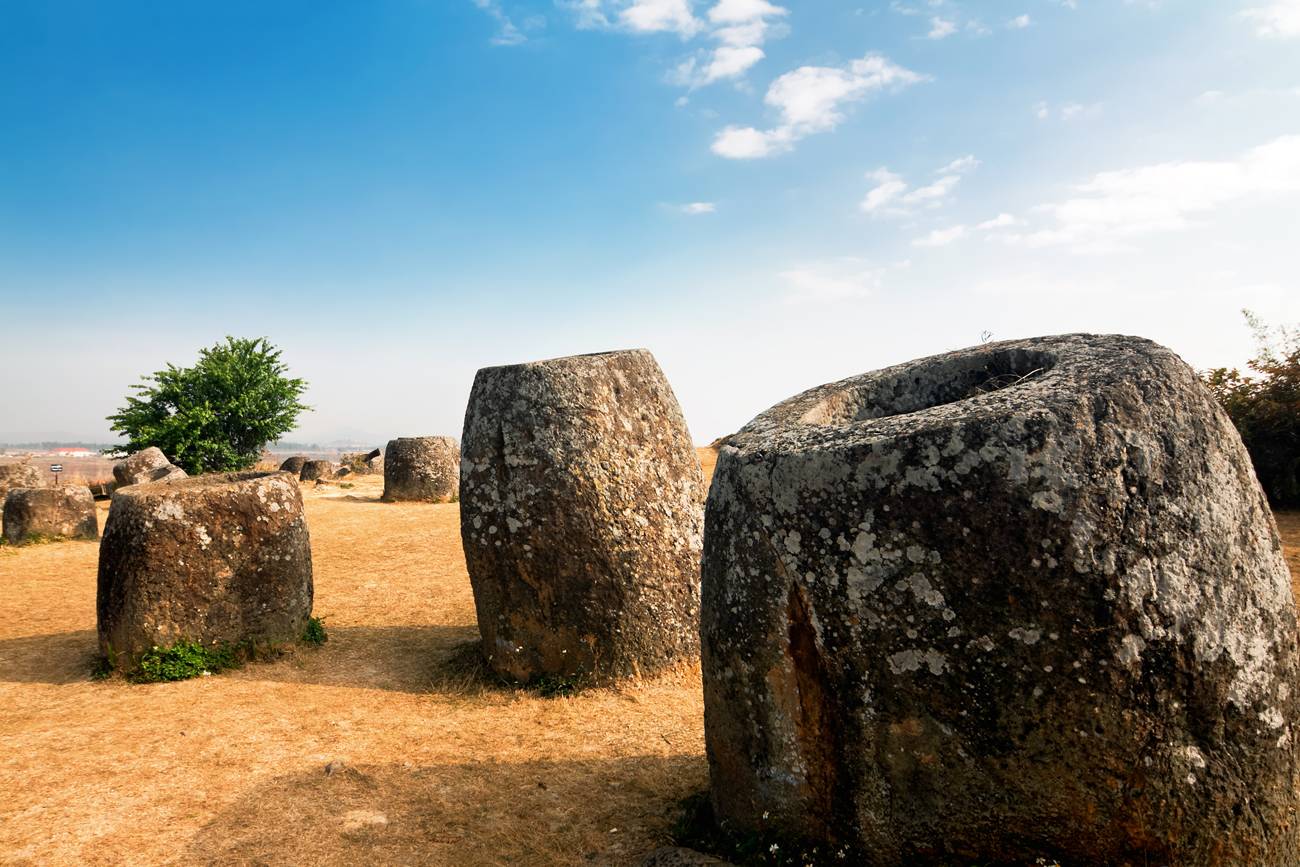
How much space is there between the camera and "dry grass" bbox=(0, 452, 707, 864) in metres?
4.07

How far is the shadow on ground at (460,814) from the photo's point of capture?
12.9 ft

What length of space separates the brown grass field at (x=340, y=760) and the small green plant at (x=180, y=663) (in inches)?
4.8

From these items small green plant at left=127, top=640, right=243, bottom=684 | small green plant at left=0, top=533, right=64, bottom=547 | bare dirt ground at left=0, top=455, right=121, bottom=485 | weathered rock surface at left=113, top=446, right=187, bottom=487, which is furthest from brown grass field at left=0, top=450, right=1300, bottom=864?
bare dirt ground at left=0, top=455, right=121, bottom=485

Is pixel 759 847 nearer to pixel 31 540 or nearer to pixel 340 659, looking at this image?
pixel 340 659

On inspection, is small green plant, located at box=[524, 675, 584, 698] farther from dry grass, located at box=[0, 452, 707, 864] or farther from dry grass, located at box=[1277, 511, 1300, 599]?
dry grass, located at box=[1277, 511, 1300, 599]

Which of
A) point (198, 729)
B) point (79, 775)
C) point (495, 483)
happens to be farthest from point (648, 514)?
point (79, 775)

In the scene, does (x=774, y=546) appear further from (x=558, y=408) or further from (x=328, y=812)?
(x=558, y=408)

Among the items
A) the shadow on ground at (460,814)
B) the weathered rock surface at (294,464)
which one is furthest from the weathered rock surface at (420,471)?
the shadow on ground at (460,814)

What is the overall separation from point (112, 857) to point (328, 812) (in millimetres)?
990

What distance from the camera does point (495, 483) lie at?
6367mm

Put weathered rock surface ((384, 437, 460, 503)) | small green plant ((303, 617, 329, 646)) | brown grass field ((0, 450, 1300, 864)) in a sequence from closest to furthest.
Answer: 1. brown grass field ((0, 450, 1300, 864))
2. small green plant ((303, 617, 329, 646))
3. weathered rock surface ((384, 437, 460, 503))

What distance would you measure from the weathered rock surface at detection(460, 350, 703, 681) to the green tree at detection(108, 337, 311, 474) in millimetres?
24358

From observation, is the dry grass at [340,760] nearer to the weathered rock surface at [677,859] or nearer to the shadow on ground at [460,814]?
the shadow on ground at [460,814]

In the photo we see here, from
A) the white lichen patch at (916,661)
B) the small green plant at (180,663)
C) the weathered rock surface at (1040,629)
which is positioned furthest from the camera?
the small green plant at (180,663)
